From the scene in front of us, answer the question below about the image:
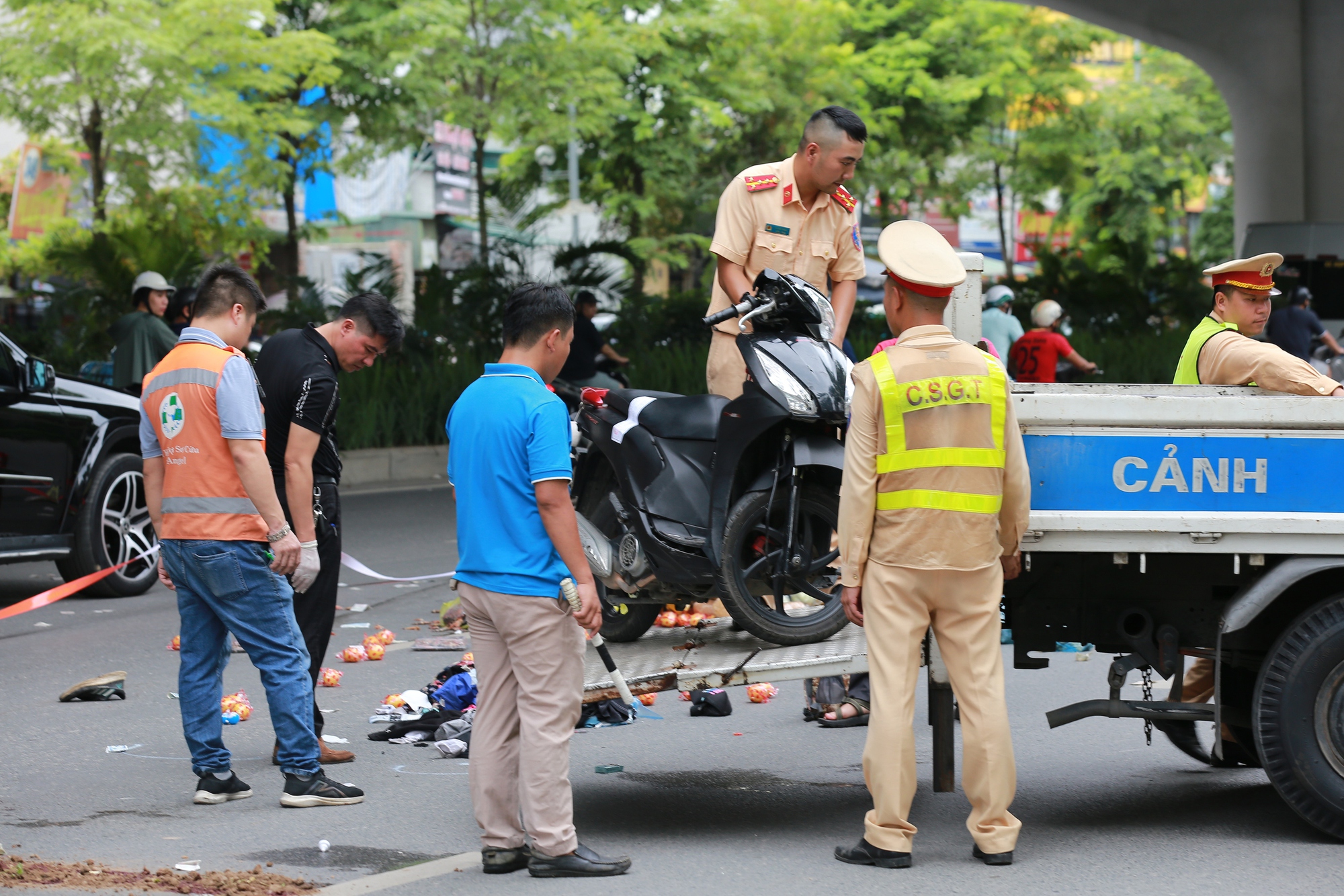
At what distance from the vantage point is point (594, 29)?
21.9 meters

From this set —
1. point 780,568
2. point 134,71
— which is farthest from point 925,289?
point 134,71

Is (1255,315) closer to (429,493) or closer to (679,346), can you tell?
(429,493)

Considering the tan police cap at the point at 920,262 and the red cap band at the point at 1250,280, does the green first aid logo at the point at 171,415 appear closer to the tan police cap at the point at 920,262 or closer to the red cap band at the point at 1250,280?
the tan police cap at the point at 920,262

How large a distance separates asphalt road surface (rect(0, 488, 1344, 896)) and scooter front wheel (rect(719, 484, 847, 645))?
24.9 inches

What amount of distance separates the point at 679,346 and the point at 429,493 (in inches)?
205

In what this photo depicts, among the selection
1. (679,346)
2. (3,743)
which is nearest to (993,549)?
(3,743)

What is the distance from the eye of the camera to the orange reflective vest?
5.43 m

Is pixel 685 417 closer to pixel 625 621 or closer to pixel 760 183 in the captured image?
pixel 625 621

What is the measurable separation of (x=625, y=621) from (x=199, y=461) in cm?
185

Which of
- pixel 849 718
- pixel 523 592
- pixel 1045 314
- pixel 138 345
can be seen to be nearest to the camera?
pixel 523 592

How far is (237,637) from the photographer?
545 centimetres

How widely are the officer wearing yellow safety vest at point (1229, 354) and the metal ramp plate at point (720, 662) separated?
1.27 m

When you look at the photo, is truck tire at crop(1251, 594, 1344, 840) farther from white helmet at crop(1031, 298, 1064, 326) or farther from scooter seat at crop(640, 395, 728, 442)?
white helmet at crop(1031, 298, 1064, 326)

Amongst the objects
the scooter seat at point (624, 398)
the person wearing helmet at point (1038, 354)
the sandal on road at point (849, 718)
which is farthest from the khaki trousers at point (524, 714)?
the person wearing helmet at point (1038, 354)
